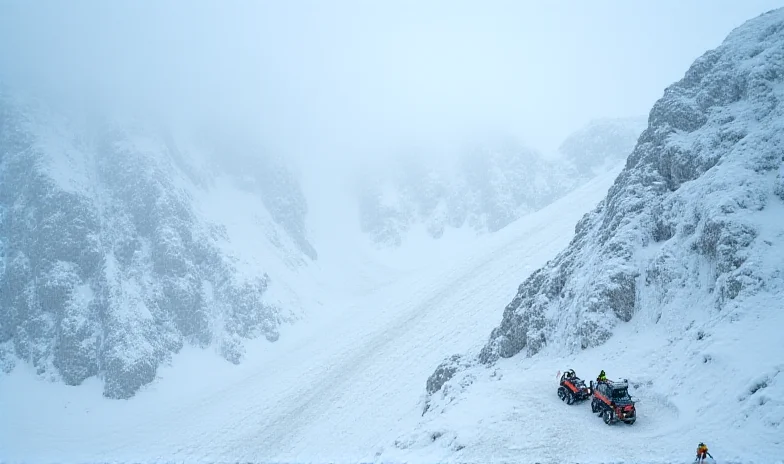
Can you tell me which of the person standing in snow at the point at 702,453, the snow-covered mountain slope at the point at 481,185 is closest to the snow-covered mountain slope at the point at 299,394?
the person standing in snow at the point at 702,453

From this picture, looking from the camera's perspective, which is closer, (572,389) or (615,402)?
(615,402)

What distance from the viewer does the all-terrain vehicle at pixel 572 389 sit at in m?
17.1

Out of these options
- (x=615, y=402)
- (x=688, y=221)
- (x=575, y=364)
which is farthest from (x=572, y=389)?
(x=688, y=221)

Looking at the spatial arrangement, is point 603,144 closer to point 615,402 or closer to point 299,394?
point 299,394

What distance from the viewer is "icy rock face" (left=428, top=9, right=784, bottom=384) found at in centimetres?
1719

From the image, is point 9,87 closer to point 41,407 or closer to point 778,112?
point 41,407

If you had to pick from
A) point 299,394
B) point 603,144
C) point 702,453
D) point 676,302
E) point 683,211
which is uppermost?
point 603,144

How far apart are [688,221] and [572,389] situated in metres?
10.7

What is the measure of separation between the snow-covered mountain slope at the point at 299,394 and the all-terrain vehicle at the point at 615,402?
38.3ft

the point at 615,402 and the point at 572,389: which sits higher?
the point at 615,402

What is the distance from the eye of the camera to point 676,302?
18484mm

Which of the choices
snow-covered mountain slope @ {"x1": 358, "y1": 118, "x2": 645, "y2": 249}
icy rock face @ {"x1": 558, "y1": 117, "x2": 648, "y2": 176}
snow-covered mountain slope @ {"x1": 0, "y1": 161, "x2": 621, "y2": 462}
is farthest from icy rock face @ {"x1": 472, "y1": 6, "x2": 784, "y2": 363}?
icy rock face @ {"x1": 558, "y1": 117, "x2": 648, "y2": 176}

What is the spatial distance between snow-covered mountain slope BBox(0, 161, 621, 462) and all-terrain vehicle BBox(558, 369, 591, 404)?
1005cm

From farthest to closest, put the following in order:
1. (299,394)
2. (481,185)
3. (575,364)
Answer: (481,185) → (299,394) → (575,364)
